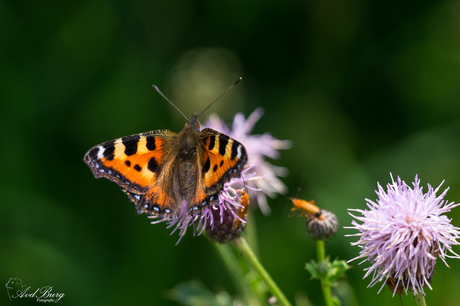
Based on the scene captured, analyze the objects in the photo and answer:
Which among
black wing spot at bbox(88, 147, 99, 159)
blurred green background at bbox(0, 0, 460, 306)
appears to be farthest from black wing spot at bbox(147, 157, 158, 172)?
blurred green background at bbox(0, 0, 460, 306)

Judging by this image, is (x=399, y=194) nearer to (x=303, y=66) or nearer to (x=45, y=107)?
(x=303, y=66)

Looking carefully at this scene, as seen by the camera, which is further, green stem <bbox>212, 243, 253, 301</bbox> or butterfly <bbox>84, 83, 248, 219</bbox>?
green stem <bbox>212, 243, 253, 301</bbox>

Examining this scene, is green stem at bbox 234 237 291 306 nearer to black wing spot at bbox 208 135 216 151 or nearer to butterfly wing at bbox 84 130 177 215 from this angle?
butterfly wing at bbox 84 130 177 215

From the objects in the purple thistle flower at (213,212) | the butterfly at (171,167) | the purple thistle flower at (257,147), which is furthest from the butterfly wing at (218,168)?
the purple thistle flower at (257,147)

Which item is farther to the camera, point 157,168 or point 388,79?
point 388,79

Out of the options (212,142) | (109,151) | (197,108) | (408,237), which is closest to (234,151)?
(212,142)

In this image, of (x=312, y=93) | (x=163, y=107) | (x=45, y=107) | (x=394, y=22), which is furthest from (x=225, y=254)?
(x=394, y=22)

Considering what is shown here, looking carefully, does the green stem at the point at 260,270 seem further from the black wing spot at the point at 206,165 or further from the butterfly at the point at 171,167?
the black wing spot at the point at 206,165
